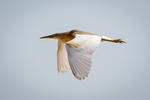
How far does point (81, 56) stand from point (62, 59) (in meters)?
2.31

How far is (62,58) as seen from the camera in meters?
6.27

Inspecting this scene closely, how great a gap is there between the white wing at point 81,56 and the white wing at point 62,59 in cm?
156

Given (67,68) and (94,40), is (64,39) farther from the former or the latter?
(94,40)

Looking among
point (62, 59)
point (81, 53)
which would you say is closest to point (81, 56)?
point (81, 53)

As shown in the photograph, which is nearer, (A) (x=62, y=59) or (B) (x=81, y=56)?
(B) (x=81, y=56)

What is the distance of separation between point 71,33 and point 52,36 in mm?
633

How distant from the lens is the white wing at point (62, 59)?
6.02m

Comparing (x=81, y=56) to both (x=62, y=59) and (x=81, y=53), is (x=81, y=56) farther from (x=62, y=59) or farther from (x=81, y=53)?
(x=62, y=59)

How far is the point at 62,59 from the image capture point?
623 centimetres

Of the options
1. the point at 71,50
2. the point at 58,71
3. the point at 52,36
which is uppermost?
the point at 52,36

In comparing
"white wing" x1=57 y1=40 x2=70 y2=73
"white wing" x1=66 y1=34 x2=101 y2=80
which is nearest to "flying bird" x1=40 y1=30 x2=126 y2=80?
"white wing" x1=66 y1=34 x2=101 y2=80

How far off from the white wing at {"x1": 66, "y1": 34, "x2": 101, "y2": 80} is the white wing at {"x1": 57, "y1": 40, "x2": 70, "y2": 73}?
1562mm

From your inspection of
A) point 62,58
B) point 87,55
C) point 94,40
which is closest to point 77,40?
point 94,40

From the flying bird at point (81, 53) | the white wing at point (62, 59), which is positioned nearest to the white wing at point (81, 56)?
the flying bird at point (81, 53)
